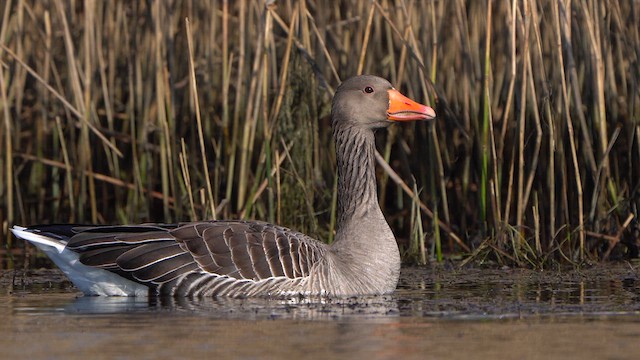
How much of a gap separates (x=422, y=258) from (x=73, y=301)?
3.25 meters

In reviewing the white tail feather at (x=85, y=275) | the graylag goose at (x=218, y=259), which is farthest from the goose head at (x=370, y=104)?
the white tail feather at (x=85, y=275)

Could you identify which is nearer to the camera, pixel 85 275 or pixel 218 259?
pixel 218 259

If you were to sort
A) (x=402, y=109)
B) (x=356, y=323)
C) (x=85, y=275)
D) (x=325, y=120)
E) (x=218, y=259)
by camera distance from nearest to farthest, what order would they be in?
(x=356, y=323), (x=218, y=259), (x=85, y=275), (x=402, y=109), (x=325, y=120)

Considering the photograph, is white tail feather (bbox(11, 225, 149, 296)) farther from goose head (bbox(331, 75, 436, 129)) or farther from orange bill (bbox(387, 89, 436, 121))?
orange bill (bbox(387, 89, 436, 121))

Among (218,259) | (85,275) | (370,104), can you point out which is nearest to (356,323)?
(218,259)

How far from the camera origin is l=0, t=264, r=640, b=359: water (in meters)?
5.79

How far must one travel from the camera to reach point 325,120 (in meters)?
11.8

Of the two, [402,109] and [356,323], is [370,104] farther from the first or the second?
[356,323]

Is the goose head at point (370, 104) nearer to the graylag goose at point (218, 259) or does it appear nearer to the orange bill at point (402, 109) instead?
the orange bill at point (402, 109)

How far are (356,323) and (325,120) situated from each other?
5.18 metres

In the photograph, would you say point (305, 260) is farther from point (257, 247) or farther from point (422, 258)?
point (422, 258)

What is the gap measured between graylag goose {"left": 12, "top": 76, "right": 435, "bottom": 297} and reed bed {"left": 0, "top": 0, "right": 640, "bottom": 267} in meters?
1.37

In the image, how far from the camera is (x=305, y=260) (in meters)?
8.31

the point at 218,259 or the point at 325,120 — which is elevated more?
the point at 325,120
